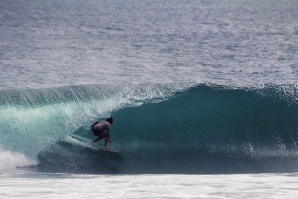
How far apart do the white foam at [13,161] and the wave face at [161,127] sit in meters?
0.13

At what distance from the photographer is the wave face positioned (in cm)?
1167

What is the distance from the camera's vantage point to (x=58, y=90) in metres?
14.1

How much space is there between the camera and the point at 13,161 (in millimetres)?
11617

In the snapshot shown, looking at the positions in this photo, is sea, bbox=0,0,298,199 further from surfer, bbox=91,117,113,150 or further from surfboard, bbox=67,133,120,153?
surfer, bbox=91,117,113,150

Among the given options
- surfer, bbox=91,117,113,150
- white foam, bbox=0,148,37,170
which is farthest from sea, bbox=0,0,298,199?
surfer, bbox=91,117,113,150

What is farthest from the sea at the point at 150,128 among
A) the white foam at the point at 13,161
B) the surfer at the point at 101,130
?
the surfer at the point at 101,130

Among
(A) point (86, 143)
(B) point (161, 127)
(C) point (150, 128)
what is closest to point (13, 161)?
(A) point (86, 143)

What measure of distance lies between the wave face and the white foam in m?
0.13

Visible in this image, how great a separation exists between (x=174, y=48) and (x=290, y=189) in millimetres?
19908

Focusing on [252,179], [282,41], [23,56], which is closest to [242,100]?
[252,179]

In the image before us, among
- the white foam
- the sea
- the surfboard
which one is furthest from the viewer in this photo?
the surfboard

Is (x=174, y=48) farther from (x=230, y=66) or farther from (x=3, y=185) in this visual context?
(x=3, y=185)

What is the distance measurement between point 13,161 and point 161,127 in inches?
128

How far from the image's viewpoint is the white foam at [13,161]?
11.4 m
